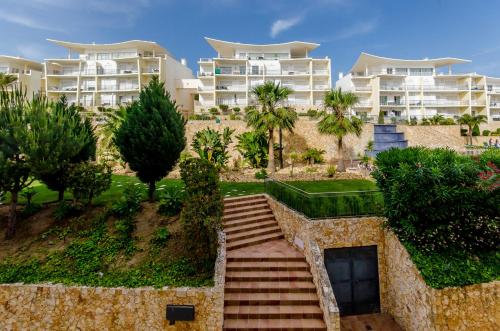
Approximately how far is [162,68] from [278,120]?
1251 inches

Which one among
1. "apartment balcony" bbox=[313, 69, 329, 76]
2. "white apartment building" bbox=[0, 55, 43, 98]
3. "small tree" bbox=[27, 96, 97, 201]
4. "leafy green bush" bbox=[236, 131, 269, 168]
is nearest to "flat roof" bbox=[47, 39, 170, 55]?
"white apartment building" bbox=[0, 55, 43, 98]

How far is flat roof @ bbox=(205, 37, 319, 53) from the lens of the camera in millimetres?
47094

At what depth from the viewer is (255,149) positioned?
26.6 metres

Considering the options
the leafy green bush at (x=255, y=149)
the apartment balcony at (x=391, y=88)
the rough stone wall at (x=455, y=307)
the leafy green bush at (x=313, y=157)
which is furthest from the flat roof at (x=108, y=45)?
the rough stone wall at (x=455, y=307)

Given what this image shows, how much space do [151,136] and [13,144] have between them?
5621 mm

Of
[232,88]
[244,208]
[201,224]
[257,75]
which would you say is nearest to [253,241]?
[244,208]

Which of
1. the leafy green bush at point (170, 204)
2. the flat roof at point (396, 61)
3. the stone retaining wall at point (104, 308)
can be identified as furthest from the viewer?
the flat roof at point (396, 61)

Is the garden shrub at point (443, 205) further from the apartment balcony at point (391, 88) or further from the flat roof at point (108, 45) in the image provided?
the flat roof at point (108, 45)

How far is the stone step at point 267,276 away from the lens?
10.1 meters

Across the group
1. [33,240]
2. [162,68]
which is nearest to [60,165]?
[33,240]

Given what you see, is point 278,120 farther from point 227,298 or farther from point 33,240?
point 33,240

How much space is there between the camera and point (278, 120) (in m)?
23.5

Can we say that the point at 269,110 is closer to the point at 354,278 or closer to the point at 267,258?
the point at 267,258

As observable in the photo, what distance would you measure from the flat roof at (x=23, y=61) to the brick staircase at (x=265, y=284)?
59.8m
